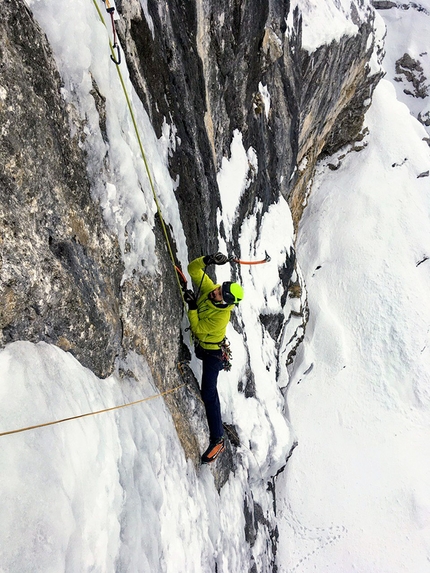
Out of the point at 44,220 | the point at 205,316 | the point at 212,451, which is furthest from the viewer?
the point at 212,451

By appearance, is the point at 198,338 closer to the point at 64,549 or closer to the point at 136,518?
the point at 136,518

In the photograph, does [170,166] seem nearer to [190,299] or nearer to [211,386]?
[190,299]

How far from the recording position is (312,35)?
437 inches

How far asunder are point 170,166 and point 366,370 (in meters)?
13.9

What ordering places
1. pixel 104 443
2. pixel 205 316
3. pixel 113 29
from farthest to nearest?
1. pixel 205 316
2. pixel 113 29
3. pixel 104 443

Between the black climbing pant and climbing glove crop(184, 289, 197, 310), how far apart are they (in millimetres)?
658

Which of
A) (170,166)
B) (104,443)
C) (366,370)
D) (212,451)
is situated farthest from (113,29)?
(366,370)

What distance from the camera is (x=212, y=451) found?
Answer: 18.1ft

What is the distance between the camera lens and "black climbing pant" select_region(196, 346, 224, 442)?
18.1 ft

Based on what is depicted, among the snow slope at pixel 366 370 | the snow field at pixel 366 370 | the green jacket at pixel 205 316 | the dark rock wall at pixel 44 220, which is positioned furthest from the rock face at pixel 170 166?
the snow field at pixel 366 370

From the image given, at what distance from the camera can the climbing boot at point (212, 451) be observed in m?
5.47

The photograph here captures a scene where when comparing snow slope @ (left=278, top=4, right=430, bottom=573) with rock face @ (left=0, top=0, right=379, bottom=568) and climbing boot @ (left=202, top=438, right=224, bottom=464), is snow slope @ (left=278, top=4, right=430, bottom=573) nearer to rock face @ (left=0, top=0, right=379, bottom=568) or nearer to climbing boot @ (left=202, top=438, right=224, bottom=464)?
rock face @ (left=0, top=0, right=379, bottom=568)

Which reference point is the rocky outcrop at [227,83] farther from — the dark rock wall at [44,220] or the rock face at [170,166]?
the dark rock wall at [44,220]

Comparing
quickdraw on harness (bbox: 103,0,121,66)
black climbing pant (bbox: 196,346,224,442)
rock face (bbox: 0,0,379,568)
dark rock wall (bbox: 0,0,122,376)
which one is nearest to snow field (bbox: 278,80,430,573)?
rock face (bbox: 0,0,379,568)
